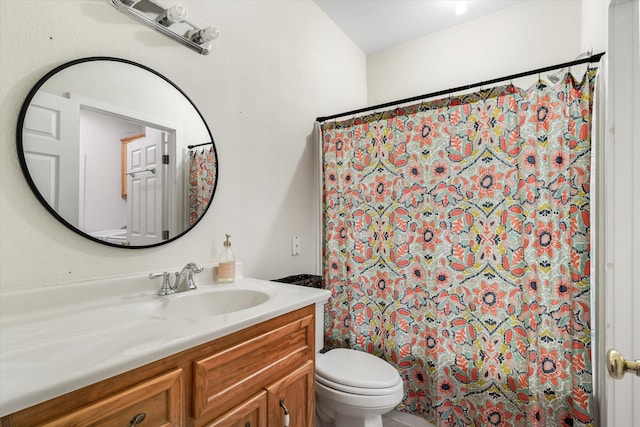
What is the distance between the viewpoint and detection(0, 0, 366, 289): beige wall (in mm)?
902

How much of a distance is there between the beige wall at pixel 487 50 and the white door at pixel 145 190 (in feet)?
7.03

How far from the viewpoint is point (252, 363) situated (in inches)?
36.5

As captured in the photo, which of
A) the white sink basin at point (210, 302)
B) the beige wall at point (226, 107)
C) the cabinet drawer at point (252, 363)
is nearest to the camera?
the cabinet drawer at point (252, 363)

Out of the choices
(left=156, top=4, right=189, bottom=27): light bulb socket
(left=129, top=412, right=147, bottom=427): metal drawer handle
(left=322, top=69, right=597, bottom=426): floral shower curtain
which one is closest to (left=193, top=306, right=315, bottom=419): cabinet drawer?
(left=129, top=412, right=147, bottom=427): metal drawer handle

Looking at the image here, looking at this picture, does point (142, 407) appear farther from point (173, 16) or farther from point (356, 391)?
point (173, 16)

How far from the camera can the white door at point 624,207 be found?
0.85 metres

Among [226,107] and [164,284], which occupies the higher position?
[226,107]

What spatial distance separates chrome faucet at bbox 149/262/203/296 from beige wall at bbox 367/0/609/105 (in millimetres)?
2264

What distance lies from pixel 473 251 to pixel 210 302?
4.18 ft

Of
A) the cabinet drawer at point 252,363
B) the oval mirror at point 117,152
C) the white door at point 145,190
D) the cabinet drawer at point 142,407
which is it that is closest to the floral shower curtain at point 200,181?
the oval mirror at point 117,152

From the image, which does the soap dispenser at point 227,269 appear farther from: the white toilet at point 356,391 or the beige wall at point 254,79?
the white toilet at point 356,391

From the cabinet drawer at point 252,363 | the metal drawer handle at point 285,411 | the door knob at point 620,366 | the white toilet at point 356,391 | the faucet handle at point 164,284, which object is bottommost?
the white toilet at point 356,391

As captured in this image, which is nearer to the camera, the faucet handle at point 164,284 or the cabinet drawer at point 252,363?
the cabinet drawer at point 252,363

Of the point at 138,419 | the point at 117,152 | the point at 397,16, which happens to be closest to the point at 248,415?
the point at 138,419
